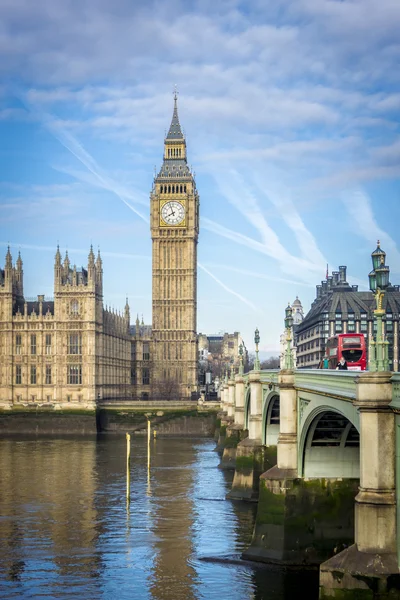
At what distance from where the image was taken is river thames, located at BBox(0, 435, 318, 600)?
34531mm

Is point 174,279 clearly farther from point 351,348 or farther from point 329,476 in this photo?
point 329,476

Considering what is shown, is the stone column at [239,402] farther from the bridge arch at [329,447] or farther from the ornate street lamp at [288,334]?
the bridge arch at [329,447]

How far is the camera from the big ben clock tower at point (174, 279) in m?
154

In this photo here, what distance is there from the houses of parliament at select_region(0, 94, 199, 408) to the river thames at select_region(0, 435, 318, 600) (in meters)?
51.8

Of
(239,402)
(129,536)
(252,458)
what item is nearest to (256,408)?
(252,458)

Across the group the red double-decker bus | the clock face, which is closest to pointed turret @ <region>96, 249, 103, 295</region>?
the clock face

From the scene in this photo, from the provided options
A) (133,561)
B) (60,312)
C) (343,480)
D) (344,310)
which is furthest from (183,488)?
(344,310)

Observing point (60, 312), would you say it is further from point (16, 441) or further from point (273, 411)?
point (273, 411)

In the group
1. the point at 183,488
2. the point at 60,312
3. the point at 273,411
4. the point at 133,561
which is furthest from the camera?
the point at 60,312

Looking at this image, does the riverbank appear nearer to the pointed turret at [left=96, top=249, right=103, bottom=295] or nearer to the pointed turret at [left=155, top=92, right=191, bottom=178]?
the pointed turret at [left=96, top=249, right=103, bottom=295]

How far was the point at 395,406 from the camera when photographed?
965 inches

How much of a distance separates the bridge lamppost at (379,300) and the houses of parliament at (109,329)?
106 m

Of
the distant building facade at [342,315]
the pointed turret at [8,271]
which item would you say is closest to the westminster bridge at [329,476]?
the pointed turret at [8,271]

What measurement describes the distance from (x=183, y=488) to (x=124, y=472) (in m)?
12.2
